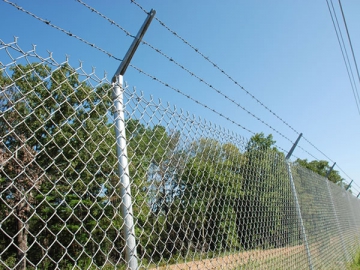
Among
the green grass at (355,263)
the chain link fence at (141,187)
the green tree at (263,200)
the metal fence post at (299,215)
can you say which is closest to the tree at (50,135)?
the chain link fence at (141,187)

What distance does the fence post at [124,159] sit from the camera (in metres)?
1.39

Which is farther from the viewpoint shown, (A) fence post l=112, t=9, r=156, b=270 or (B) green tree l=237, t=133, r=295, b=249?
(B) green tree l=237, t=133, r=295, b=249

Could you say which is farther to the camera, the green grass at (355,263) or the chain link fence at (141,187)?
the green grass at (355,263)

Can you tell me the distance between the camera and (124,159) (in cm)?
149

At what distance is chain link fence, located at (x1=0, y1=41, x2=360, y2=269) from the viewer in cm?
127

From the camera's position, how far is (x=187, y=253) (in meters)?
1.89

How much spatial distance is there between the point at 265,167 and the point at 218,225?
4.34 feet

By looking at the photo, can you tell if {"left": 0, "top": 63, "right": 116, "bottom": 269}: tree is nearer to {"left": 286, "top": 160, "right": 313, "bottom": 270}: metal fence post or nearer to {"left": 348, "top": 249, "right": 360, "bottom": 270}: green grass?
{"left": 286, "top": 160, "right": 313, "bottom": 270}: metal fence post

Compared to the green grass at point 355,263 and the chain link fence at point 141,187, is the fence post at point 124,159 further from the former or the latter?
the green grass at point 355,263

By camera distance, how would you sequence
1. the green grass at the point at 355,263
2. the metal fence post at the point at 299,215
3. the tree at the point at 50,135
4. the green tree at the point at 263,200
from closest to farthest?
1. the tree at the point at 50,135
2. the green tree at the point at 263,200
3. the metal fence post at the point at 299,215
4. the green grass at the point at 355,263

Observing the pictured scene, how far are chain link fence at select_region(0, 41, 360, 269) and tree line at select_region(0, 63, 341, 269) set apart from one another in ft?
0.04

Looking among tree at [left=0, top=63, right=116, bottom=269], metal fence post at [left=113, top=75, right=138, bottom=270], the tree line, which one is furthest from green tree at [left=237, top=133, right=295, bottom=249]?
tree at [left=0, top=63, right=116, bottom=269]

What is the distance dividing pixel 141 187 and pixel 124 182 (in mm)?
449

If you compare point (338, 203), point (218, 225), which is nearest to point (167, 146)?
point (218, 225)
